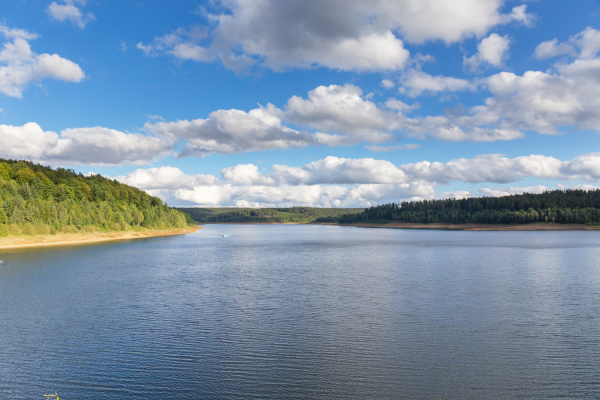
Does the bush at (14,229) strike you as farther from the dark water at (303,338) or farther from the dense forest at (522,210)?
the dense forest at (522,210)

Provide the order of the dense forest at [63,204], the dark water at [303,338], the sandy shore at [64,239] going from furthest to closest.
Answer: the dense forest at [63,204]
the sandy shore at [64,239]
the dark water at [303,338]

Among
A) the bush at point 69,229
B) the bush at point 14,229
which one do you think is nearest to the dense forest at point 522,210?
the bush at point 69,229

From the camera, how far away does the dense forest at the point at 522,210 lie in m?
130

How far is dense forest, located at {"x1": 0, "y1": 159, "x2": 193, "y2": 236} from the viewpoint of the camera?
2749 inches

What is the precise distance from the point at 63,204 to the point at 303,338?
8894cm

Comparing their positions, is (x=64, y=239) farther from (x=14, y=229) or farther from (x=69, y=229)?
(x=14, y=229)

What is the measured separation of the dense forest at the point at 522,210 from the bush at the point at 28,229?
144m

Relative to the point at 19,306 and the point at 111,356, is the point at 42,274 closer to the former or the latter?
the point at 19,306

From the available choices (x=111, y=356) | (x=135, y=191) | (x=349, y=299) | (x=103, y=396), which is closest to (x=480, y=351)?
(x=349, y=299)

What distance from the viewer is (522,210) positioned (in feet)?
450

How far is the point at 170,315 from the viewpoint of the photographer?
60.2 feet

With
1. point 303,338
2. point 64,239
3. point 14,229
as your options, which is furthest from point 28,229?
point 303,338

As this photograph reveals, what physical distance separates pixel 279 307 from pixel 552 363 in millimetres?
12326

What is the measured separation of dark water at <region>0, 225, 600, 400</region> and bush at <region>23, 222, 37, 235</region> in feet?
164
